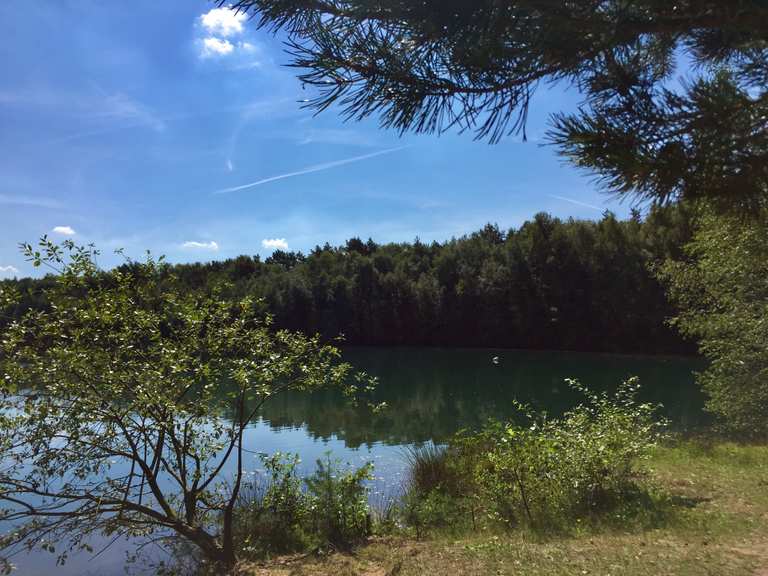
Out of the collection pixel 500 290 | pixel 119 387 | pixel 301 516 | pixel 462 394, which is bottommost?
pixel 462 394

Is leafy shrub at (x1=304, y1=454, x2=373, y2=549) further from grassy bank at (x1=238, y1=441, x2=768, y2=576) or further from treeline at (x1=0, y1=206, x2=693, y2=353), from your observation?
treeline at (x1=0, y1=206, x2=693, y2=353)

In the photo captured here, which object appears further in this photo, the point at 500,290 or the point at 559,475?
the point at 500,290

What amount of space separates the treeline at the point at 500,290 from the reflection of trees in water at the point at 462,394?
11.1ft

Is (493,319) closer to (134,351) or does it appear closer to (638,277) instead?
(638,277)

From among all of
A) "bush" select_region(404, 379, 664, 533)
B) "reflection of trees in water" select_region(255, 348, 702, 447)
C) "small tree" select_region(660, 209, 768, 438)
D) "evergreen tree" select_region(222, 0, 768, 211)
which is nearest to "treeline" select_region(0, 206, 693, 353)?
"reflection of trees in water" select_region(255, 348, 702, 447)

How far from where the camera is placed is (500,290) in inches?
1594

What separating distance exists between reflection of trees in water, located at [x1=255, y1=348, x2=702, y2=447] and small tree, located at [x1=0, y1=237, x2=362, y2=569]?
7.51m

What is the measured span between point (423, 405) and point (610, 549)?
13.9m

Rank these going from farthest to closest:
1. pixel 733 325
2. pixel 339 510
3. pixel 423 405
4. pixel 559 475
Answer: pixel 423 405 < pixel 733 325 < pixel 559 475 < pixel 339 510

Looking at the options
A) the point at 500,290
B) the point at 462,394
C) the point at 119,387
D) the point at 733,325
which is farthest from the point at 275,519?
the point at 500,290

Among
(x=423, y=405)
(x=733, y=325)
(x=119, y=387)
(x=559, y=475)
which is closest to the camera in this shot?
(x=119, y=387)

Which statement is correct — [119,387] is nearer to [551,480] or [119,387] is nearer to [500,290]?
[551,480]

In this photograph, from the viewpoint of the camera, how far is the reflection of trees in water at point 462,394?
14.0 meters

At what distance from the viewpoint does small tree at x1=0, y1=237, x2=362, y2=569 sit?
4.00 metres
